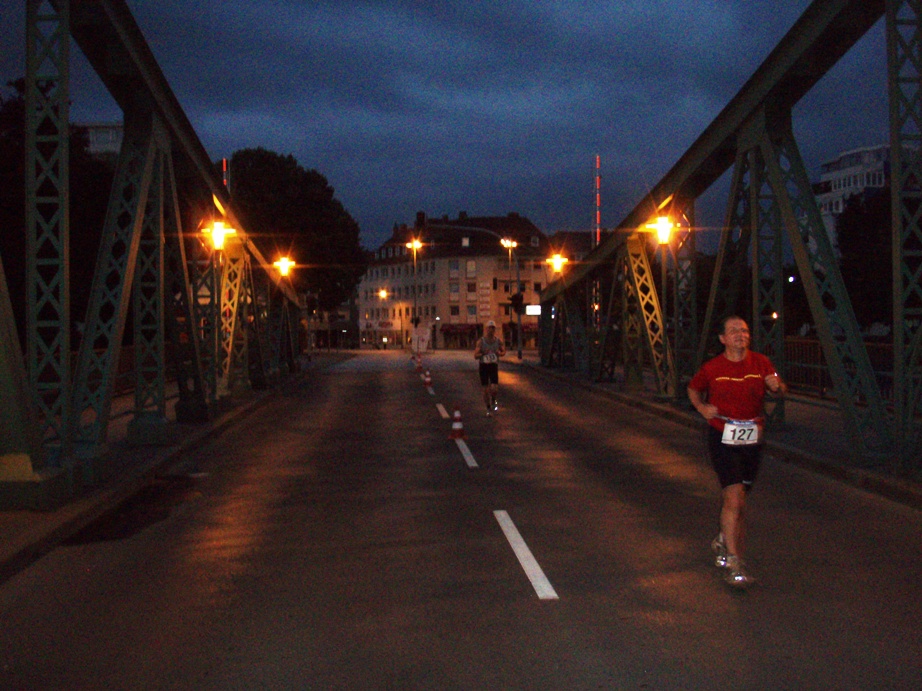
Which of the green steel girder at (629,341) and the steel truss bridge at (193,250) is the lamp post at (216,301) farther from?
the green steel girder at (629,341)

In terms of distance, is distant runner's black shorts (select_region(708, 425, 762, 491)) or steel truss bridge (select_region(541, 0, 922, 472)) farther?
steel truss bridge (select_region(541, 0, 922, 472))

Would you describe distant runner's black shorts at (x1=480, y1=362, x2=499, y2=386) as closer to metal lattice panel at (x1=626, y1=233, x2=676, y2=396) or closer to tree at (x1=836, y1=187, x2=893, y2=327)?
metal lattice panel at (x1=626, y1=233, x2=676, y2=396)

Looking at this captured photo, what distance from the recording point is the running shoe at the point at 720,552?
7.06m

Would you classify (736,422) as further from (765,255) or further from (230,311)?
(230,311)

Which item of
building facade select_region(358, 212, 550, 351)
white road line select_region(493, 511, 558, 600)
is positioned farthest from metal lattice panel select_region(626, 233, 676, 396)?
building facade select_region(358, 212, 550, 351)

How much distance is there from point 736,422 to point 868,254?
47.6m

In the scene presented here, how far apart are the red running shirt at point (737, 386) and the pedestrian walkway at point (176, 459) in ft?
13.2

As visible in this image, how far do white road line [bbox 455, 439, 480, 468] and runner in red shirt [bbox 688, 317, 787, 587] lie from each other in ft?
21.5

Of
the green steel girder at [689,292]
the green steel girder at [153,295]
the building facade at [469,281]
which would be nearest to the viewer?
the green steel girder at [153,295]

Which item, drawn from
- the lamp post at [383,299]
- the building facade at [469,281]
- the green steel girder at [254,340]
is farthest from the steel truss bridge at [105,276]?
the lamp post at [383,299]

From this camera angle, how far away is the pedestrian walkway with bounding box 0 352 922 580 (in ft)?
27.9

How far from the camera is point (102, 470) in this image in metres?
11.6

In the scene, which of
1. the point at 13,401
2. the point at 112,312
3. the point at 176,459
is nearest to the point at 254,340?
the point at 176,459

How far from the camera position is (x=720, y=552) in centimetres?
743
